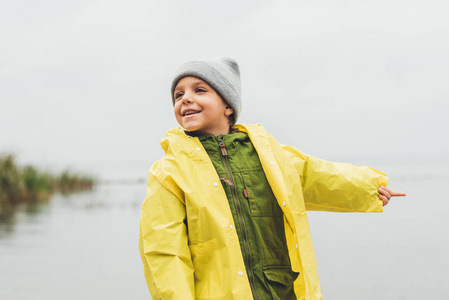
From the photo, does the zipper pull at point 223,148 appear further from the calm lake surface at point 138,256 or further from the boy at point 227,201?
the calm lake surface at point 138,256

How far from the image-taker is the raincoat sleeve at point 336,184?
2.23 m

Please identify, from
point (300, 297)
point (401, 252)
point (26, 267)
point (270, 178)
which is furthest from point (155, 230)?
point (401, 252)

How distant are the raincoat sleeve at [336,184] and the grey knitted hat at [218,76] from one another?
33 centimetres

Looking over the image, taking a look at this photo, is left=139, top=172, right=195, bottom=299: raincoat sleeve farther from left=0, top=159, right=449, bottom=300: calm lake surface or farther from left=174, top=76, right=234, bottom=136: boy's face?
left=0, top=159, right=449, bottom=300: calm lake surface

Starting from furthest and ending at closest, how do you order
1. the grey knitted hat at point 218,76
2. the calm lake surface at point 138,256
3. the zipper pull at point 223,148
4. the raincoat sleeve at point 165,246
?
1. the calm lake surface at point 138,256
2. the grey knitted hat at point 218,76
3. the zipper pull at point 223,148
4. the raincoat sleeve at point 165,246

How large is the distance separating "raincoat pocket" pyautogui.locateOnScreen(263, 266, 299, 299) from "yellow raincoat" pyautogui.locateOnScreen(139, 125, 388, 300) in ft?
0.12

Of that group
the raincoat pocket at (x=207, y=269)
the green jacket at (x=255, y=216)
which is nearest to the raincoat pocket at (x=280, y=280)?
the green jacket at (x=255, y=216)

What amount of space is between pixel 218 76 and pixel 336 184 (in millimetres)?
740

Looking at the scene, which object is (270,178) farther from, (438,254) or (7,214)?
(7,214)

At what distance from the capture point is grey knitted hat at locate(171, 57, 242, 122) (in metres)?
2.13

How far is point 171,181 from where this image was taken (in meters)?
1.88

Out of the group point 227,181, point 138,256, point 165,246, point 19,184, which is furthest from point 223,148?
point 19,184

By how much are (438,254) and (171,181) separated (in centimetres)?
532

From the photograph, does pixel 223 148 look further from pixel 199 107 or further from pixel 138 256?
pixel 138 256
